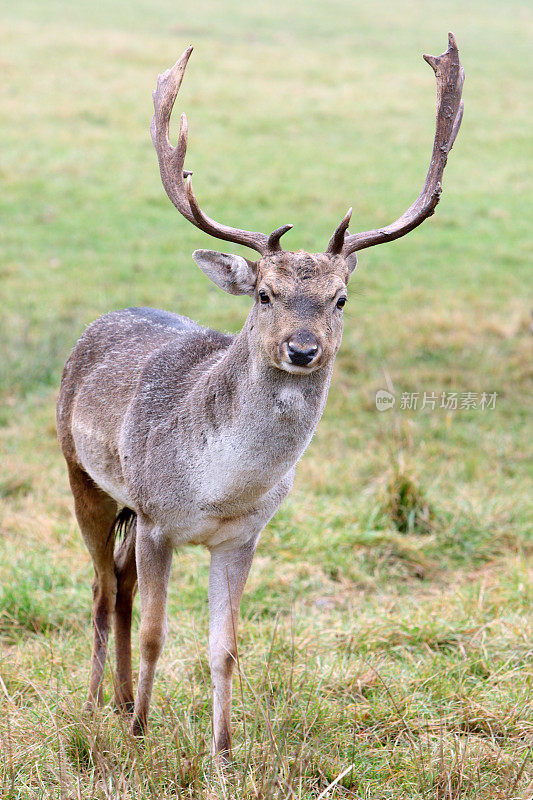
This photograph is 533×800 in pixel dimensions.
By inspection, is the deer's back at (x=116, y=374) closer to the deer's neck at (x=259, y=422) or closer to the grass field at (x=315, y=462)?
the deer's neck at (x=259, y=422)

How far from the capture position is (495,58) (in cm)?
2462

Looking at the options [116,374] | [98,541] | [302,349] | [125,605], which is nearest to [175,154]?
[116,374]

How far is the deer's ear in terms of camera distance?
3.32 meters

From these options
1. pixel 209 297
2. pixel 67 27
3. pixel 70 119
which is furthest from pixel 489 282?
pixel 67 27

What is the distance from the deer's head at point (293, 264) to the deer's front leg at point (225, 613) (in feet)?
2.92

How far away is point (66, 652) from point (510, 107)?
17687mm

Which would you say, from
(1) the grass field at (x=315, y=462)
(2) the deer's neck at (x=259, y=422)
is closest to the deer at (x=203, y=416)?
(2) the deer's neck at (x=259, y=422)

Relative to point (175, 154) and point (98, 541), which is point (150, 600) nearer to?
point (98, 541)

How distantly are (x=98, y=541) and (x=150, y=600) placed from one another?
0.66 m

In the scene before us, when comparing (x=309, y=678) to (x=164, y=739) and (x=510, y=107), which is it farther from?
(x=510, y=107)

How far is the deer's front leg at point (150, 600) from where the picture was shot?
11.7ft

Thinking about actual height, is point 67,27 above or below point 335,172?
above

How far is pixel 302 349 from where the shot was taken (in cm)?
297

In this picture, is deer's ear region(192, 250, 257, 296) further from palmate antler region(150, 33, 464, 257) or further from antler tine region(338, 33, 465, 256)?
antler tine region(338, 33, 465, 256)
